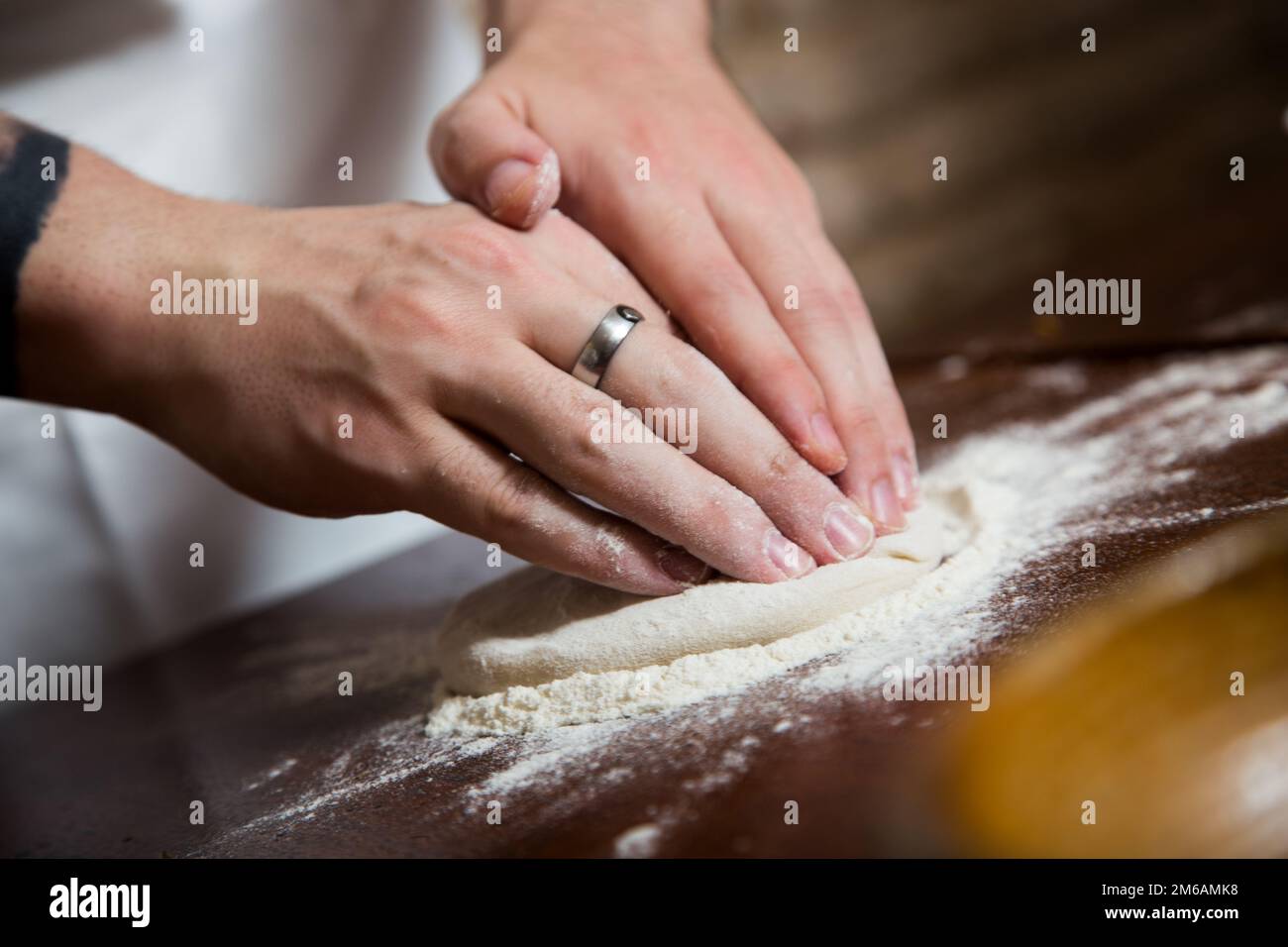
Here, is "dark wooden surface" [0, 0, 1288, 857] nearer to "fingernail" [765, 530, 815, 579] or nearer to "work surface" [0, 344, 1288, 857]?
"work surface" [0, 344, 1288, 857]

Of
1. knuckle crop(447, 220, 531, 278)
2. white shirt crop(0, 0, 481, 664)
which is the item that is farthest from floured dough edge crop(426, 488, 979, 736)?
white shirt crop(0, 0, 481, 664)

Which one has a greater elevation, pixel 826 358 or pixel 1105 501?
pixel 826 358

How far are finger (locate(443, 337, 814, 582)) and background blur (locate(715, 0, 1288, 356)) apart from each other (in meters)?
2.32

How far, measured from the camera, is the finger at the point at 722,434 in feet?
3.56

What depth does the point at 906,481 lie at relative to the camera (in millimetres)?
1191

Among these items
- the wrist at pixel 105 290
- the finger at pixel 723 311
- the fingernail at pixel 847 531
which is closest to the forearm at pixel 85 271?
the wrist at pixel 105 290

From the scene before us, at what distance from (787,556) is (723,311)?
0.94 ft

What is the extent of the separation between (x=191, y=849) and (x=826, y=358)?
80 centimetres

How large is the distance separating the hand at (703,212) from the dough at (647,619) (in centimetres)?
7

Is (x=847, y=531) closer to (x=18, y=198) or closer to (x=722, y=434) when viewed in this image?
(x=722, y=434)

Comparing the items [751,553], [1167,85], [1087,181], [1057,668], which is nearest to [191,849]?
[751,553]

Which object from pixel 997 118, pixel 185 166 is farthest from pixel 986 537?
pixel 997 118
